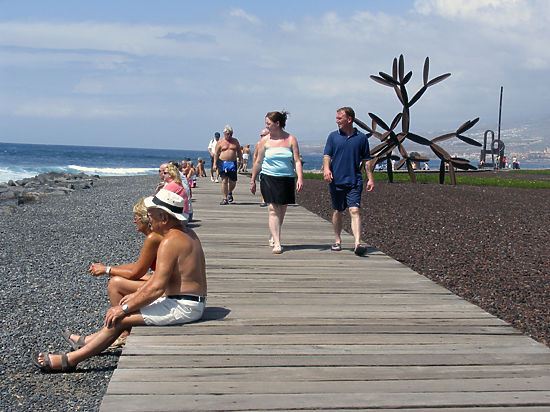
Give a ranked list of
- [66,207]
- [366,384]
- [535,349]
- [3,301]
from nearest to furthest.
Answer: [366,384] → [535,349] → [3,301] → [66,207]

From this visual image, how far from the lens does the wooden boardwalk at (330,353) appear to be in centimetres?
324

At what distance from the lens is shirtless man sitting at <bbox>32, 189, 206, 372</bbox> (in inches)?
165

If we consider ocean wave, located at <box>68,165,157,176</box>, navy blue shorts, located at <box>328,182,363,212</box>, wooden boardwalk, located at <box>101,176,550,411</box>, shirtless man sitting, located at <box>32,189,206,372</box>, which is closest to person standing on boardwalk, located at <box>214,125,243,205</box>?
navy blue shorts, located at <box>328,182,363,212</box>

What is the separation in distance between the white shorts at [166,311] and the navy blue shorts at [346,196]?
3400 mm

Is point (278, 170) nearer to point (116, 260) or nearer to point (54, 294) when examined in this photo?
point (54, 294)

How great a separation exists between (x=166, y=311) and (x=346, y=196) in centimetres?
365

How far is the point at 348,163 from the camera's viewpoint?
736 centimetres

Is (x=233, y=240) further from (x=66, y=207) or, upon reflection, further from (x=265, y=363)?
(x=66, y=207)

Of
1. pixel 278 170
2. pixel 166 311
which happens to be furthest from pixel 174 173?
pixel 166 311

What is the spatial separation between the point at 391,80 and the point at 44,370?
735 inches

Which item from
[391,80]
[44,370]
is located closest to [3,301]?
[44,370]

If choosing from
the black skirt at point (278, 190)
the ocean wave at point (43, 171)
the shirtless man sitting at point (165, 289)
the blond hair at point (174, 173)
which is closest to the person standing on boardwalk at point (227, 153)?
the blond hair at point (174, 173)

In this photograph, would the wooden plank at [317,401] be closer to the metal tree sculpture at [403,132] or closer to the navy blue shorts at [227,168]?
the navy blue shorts at [227,168]

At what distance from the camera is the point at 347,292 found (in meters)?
5.56
